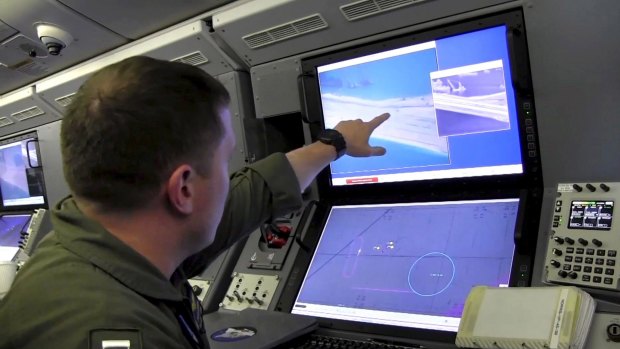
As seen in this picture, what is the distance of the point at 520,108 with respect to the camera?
202cm

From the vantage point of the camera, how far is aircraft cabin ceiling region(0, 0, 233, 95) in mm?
2787

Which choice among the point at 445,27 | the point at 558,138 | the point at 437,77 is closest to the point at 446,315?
the point at 558,138

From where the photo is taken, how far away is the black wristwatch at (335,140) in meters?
2.02

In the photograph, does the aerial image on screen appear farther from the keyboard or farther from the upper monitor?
the keyboard

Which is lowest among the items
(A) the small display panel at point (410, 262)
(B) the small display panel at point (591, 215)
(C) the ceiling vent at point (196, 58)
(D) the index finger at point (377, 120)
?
(A) the small display panel at point (410, 262)

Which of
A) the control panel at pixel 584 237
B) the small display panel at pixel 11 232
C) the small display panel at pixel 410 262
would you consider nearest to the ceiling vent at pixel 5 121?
the small display panel at pixel 11 232

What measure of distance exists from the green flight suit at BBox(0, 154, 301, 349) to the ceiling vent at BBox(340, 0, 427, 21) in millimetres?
1501

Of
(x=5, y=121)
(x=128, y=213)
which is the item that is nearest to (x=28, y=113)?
(x=5, y=121)

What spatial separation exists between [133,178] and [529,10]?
Result: 64.1 inches

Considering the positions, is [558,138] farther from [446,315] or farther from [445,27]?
[446,315]

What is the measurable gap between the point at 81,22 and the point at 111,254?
240 cm

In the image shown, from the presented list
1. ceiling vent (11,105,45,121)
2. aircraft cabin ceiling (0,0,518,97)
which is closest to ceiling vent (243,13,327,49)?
aircraft cabin ceiling (0,0,518,97)

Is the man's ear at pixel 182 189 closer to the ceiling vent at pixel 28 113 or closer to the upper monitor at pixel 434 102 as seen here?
the upper monitor at pixel 434 102

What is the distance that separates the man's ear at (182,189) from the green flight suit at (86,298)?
0.46 ft
